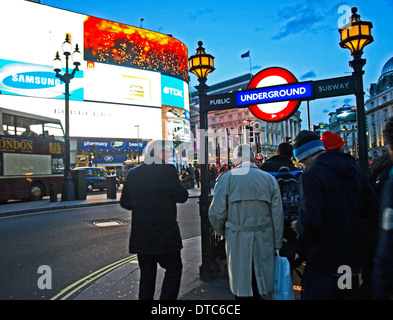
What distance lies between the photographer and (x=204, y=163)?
431 cm

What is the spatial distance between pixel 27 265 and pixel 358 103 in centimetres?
552

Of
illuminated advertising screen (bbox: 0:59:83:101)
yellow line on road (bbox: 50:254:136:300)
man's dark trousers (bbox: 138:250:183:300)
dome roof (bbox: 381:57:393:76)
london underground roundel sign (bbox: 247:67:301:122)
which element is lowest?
yellow line on road (bbox: 50:254:136:300)

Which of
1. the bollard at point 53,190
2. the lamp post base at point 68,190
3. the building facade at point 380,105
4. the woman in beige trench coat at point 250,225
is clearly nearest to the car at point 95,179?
the lamp post base at point 68,190

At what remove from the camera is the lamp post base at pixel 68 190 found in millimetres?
14305

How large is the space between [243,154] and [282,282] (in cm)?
116

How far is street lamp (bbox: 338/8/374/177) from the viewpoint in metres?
3.41

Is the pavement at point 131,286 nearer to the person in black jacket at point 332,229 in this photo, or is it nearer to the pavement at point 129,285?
the pavement at point 129,285

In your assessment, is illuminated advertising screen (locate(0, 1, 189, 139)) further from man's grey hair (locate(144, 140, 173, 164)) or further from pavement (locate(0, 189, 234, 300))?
man's grey hair (locate(144, 140, 173, 164))

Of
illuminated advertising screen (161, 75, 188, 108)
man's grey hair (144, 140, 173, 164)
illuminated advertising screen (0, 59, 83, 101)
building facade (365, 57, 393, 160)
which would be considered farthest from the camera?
building facade (365, 57, 393, 160)

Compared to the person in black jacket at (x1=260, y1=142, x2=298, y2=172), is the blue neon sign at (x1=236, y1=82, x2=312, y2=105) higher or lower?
higher

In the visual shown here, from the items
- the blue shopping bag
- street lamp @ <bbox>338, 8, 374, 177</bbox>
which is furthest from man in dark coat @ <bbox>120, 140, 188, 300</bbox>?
street lamp @ <bbox>338, 8, 374, 177</bbox>

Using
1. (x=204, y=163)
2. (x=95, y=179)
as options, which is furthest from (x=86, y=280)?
(x=95, y=179)

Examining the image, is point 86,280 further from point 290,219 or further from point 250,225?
point 290,219
